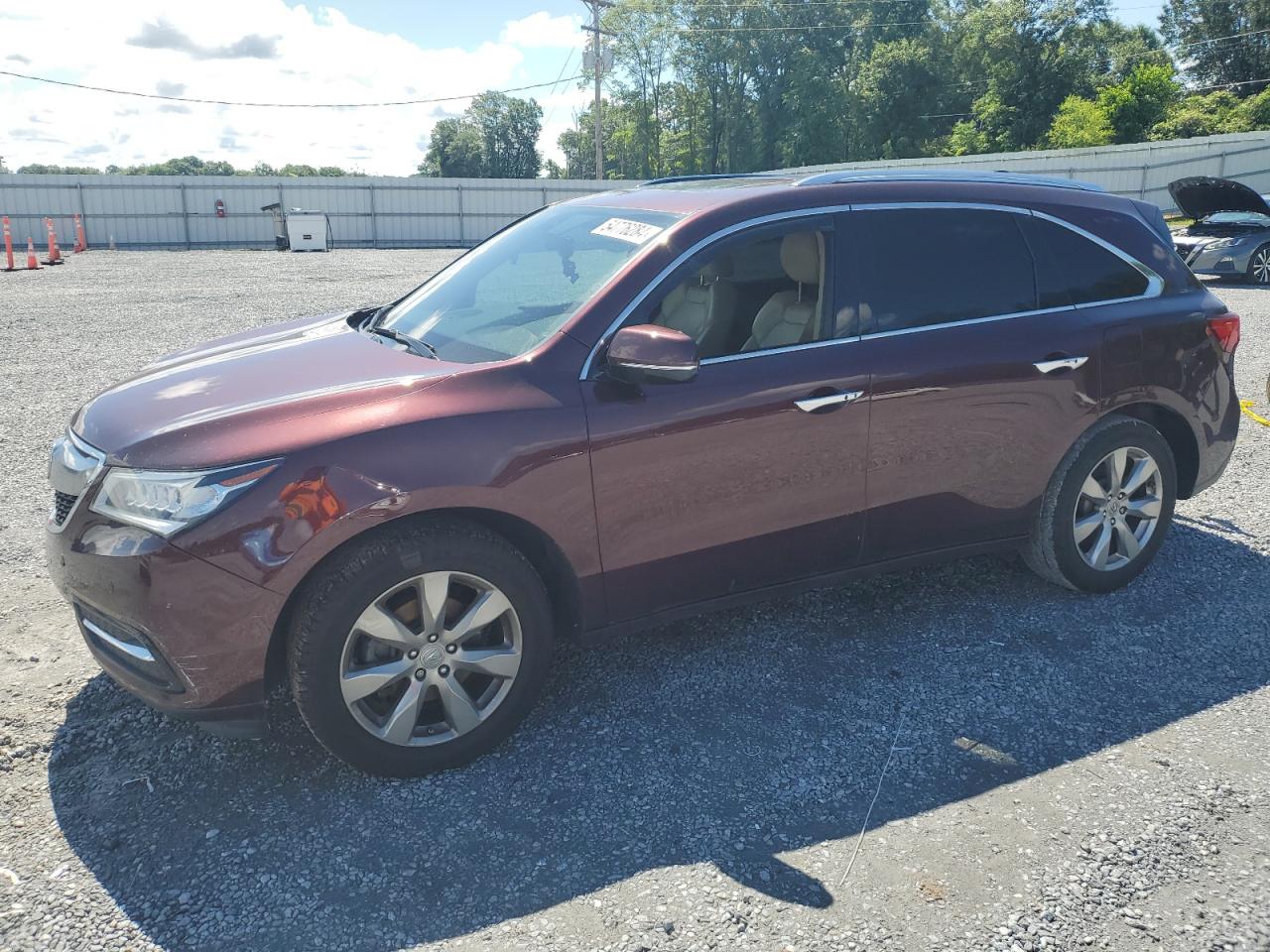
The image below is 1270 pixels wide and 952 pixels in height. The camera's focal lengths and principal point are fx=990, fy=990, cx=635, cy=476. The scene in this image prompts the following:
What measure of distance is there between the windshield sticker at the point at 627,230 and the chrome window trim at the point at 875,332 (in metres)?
0.19

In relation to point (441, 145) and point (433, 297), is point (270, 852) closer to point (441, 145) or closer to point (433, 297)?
point (433, 297)

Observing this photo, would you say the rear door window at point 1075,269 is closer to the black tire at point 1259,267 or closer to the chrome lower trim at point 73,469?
the chrome lower trim at point 73,469

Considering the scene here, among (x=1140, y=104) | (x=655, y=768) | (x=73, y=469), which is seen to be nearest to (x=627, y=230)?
(x=655, y=768)

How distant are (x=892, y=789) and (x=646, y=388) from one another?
152cm

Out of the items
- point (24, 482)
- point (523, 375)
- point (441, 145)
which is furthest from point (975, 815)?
point (441, 145)

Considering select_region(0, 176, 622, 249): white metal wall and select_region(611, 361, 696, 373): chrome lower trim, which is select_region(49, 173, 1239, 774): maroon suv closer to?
select_region(611, 361, 696, 373): chrome lower trim

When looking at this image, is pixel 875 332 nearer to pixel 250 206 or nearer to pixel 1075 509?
pixel 1075 509

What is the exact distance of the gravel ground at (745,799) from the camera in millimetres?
2586

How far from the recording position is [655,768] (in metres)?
3.24

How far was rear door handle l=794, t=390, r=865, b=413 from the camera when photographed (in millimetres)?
3578

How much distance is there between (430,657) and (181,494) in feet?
2.89

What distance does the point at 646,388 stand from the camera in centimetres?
335

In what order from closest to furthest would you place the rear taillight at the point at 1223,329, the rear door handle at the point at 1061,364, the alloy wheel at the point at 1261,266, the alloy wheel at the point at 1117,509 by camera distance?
the rear door handle at the point at 1061,364 → the alloy wheel at the point at 1117,509 → the rear taillight at the point at 1223,329 → the alloy wheel at the point at 1261,266

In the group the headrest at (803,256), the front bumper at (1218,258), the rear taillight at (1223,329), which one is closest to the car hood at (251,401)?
the headrest at (803,256)
